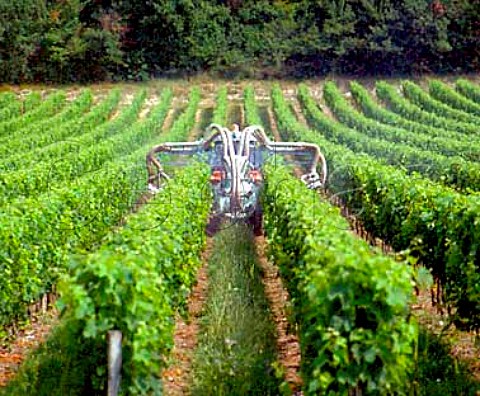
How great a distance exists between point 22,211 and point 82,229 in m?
2.11

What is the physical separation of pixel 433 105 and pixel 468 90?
431 cm

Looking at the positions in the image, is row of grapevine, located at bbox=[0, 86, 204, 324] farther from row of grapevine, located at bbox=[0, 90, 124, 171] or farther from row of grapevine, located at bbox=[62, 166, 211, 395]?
row of grapevine, located at bbox=[0, 90, 124, 171]

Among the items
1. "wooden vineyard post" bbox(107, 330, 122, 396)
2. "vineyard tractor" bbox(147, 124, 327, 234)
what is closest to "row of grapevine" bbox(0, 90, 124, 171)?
"vineyard tractor" bbox(147, 124, 327, 234)

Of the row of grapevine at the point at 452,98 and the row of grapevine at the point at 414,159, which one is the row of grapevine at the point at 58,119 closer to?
the row of grapevine at the point at 414,159

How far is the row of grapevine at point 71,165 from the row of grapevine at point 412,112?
9050 mm

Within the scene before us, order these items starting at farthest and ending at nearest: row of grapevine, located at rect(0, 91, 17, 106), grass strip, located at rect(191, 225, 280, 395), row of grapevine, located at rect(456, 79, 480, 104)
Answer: row of grapevine, located at rect(0, 91, 17, 106) < row of grapevine, located at rect(456, 79, 480, 104) < grass strip, located at rect(191, 225, 280, 395)

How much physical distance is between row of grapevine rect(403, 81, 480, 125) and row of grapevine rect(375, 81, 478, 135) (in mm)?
419

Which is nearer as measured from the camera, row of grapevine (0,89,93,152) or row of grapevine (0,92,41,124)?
row of grapevine (0,89,93,152)

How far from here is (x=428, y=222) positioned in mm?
11320

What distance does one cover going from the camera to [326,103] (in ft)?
133

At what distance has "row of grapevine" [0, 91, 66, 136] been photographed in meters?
33.1

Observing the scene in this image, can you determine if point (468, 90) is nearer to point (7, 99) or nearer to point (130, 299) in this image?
point (7, 99)

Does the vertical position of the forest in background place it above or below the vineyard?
below

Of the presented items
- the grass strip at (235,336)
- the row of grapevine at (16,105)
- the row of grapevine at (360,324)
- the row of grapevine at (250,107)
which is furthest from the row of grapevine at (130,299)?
the row of grapevine at (16,105)
